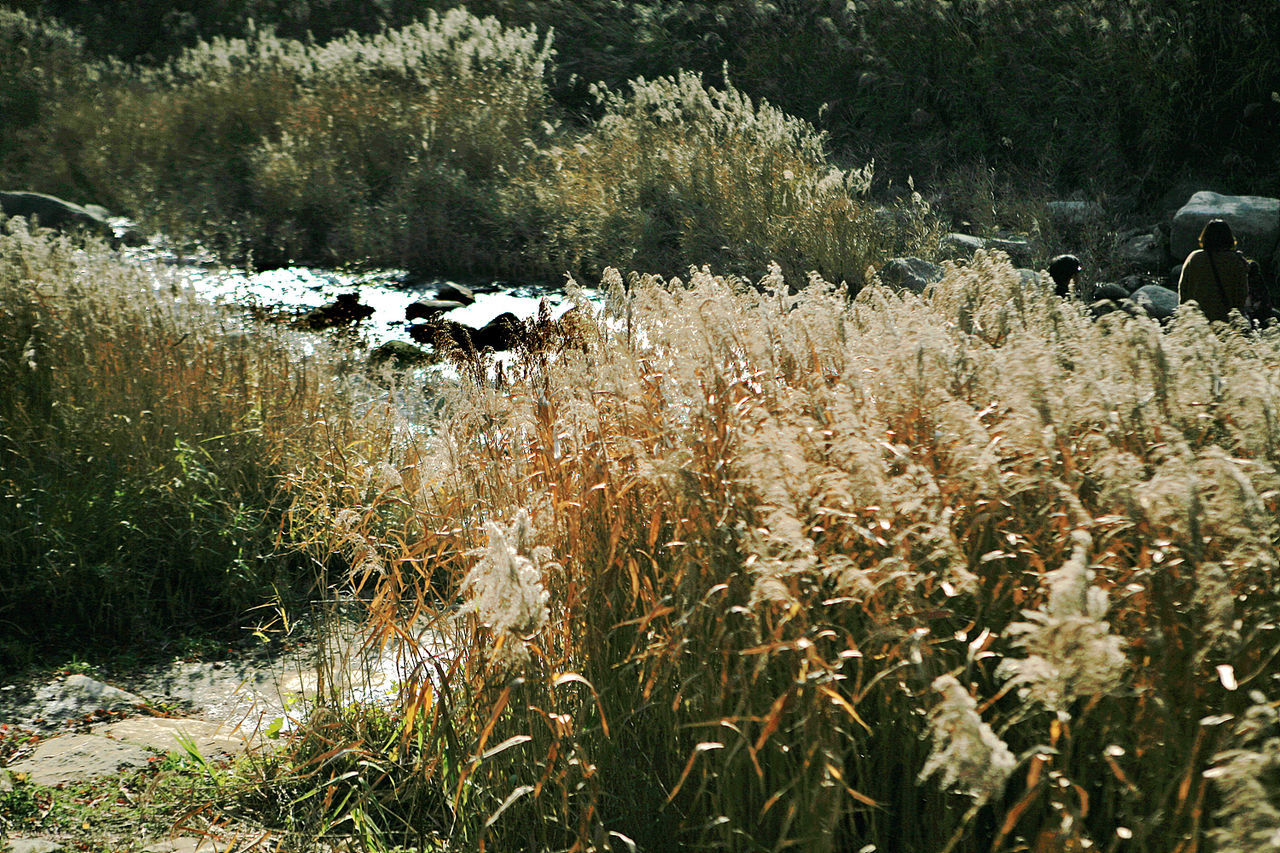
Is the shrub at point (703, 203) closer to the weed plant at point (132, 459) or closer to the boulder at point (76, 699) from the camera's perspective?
the weed plant at point (132, 459)

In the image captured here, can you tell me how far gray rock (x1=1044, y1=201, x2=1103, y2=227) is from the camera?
33.7 feet

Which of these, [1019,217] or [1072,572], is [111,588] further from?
[1019,217]

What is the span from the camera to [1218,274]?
18.9 feet

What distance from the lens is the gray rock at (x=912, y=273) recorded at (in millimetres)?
8273

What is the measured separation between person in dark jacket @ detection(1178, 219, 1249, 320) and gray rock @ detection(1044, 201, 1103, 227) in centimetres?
457

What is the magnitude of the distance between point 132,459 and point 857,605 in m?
3.47

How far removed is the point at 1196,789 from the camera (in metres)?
1.71

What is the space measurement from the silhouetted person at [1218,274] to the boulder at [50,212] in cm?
1078

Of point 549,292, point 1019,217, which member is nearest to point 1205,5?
point 1019,217

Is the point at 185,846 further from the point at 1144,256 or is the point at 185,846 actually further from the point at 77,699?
the point at 1144,256

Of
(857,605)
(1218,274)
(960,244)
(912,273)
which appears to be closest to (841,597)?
(857,605)

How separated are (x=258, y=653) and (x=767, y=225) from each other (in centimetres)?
656

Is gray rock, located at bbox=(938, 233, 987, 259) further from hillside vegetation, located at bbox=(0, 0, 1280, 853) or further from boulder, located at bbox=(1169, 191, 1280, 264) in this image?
boulder, located at bbox=(1169, 191, 1280, 264)

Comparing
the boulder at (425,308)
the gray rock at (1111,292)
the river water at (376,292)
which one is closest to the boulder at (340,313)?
the river water at (376,292)
